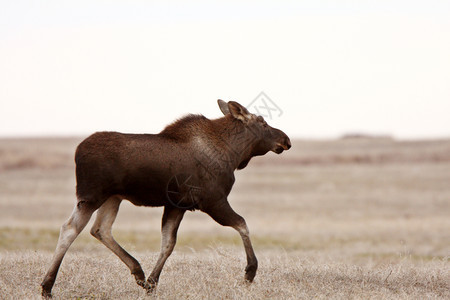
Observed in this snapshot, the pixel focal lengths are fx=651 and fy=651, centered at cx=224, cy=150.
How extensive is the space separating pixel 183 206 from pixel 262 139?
145 centimetres

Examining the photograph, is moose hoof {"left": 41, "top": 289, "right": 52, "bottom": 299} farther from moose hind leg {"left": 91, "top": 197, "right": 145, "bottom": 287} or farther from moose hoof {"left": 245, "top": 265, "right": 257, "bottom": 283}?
moose hoof {"left": 245, "top": 265, "right": 257, "bottom": 283}

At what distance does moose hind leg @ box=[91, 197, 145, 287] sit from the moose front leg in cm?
109

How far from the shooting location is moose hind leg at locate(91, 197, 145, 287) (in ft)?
25.5

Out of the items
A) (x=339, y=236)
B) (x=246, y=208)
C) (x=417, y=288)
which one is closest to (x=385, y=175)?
(x=246, y=208)

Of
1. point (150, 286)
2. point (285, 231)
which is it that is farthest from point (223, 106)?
point (285, 231)

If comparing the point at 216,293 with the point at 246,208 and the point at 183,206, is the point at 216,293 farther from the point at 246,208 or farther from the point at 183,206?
the point at 246,208

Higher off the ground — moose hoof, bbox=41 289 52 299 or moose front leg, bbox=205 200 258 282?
moose front leg, bbox=205 200 258 282

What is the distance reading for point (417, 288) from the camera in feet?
27.8

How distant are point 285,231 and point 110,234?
1756 centimetres

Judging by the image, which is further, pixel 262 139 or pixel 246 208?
pixel 246 208

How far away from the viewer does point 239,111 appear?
327 inches

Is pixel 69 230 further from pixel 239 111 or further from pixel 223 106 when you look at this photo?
pixel 223 106

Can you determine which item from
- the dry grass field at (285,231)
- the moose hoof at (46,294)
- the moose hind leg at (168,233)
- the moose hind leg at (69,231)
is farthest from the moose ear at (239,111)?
the moose hoof at (46,294)

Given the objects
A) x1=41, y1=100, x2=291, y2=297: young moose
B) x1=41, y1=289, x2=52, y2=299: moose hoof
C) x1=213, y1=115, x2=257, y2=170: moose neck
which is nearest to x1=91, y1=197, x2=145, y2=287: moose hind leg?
x1=41, y1=100, x2=291, y2=297: young moose
